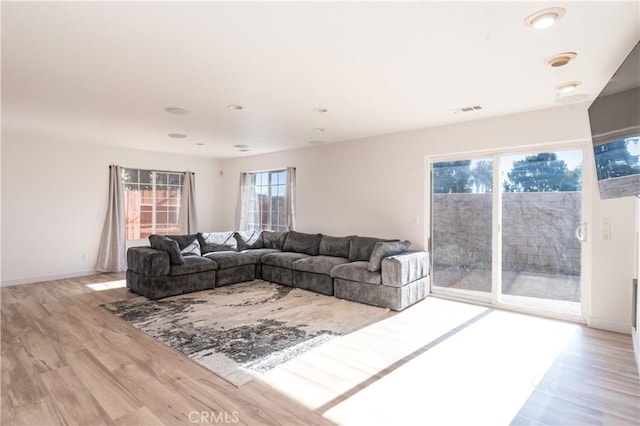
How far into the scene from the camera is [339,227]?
239 inches

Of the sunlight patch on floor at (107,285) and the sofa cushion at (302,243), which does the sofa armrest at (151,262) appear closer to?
the sunlight patch on floor at (107,285)

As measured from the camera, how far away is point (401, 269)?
422 cm

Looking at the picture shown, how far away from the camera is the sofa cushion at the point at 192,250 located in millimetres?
5566

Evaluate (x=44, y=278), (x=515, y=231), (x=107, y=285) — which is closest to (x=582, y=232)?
(x=515, y=231)

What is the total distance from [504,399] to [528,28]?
Answer: 8.24ft

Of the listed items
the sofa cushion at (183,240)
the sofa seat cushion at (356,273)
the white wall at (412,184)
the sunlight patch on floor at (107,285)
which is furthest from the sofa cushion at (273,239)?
the sunlight patch on floor at (107,285)

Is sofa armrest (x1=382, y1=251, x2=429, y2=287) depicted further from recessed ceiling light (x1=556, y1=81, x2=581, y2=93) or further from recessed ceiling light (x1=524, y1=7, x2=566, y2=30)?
recessed ceiling light (x1=524, y1=7, x2=566, y2=30)

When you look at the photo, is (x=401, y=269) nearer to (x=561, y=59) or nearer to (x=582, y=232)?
(x=582, y=232)

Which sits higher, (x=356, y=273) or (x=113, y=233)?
(x=113, y=233)

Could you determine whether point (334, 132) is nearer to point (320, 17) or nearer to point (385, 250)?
point (385, 250)

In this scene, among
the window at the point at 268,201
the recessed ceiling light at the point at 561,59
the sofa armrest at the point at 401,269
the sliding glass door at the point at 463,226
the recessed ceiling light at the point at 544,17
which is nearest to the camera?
the recessed ceiling light at the point at 544,17

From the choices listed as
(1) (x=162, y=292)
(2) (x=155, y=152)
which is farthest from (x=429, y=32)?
(2) (x=155, y=152)

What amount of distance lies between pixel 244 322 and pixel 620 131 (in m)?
3.72

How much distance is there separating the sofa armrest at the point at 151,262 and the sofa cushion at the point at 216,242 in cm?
107
